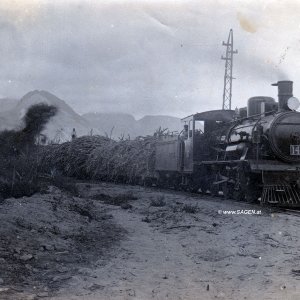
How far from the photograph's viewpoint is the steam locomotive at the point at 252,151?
1123 cm

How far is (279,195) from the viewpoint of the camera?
36.8 ft

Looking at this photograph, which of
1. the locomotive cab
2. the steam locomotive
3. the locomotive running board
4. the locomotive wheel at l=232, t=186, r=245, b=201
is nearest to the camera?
the locomotive running board

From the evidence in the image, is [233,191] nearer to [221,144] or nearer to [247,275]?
[221,144]

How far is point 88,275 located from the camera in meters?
4.94

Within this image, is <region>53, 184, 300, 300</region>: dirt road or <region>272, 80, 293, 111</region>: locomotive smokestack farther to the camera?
<region>272, 80, 293, 111</region>: locomotive smokestack

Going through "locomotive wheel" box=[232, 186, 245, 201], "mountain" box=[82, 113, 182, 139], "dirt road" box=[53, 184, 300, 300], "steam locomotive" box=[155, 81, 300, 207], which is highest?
"mountain" box=[82, 113, 182, 139]

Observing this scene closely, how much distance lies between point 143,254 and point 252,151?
654 cm

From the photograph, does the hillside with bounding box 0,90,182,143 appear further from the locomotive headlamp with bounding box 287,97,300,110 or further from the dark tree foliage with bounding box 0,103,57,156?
the locomotive headlamp with bounding box 287,97,300,110

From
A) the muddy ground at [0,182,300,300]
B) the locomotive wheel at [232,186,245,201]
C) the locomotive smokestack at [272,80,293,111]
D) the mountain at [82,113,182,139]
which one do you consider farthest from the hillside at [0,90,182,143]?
the locomotive smokestack at [272,80,293,111]

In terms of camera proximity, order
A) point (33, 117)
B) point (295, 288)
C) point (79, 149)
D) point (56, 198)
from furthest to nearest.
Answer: point (79, 149)
point (33, 117)
point (56, 198)
point (295, 288)

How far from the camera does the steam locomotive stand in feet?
36.9

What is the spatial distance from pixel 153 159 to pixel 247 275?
16.3 metres

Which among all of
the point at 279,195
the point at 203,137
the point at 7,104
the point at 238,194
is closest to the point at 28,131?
the point at 7,104

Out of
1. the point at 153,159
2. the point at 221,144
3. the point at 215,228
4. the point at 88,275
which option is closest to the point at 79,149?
the point at 153,159
